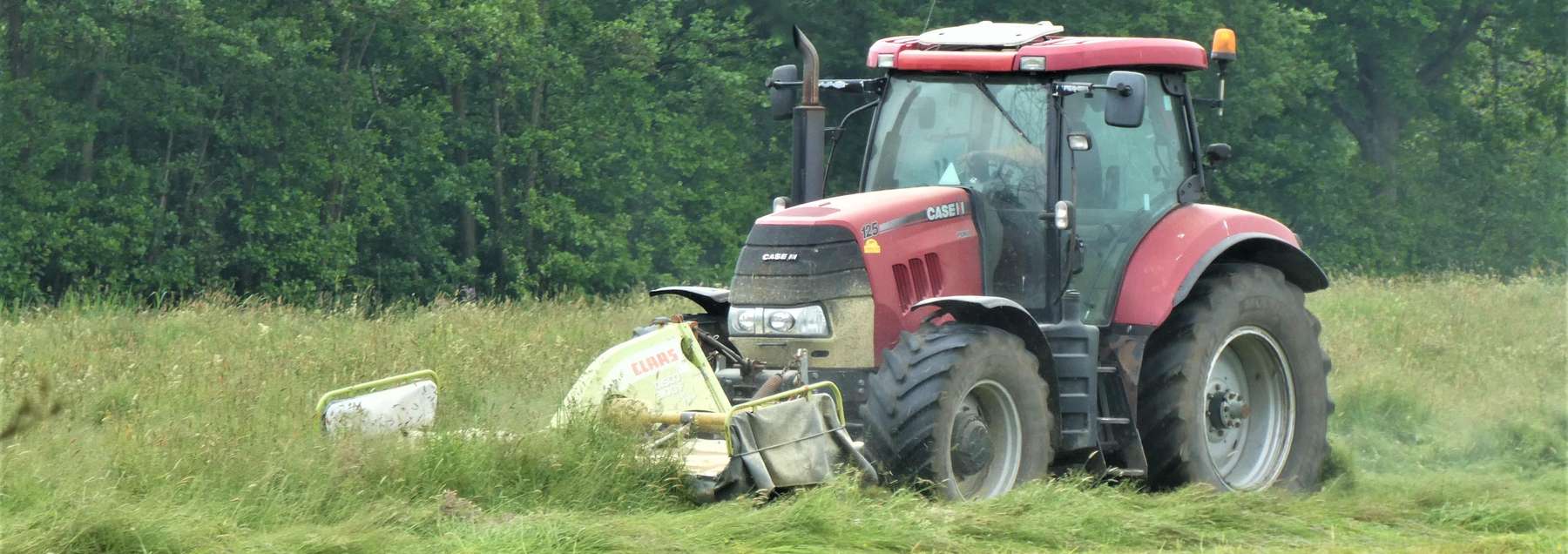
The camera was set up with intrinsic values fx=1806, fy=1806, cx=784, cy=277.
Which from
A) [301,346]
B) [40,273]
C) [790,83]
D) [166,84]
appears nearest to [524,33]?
[166,84]

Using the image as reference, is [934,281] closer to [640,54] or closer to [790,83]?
[790,83]

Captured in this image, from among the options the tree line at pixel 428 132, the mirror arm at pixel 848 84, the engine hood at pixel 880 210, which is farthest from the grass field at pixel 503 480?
the tree line at pixel 428 132

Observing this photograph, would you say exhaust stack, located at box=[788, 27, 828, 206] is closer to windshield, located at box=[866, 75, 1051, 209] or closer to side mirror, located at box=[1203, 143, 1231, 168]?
windshield, located at box=[866, 75, 1051, 209]

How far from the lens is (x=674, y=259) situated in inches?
1001

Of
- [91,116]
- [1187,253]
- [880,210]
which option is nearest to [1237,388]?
[1187,253]

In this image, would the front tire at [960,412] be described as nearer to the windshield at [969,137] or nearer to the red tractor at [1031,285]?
the red tractor at [1031,285]

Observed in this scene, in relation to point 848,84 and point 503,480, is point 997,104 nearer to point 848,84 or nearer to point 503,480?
point 848,84

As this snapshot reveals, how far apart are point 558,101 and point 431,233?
260 cm

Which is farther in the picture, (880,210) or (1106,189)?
(1106,189)

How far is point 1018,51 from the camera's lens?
8.02 meters

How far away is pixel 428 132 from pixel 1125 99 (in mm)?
17153

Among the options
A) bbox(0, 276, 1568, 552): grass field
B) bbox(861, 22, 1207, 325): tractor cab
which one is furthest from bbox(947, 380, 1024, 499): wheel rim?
bbox(861, 22, 1207, 325): tractor cab

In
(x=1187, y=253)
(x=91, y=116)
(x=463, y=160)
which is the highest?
(x=1187, y=253)

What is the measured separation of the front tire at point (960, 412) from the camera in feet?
23.1
